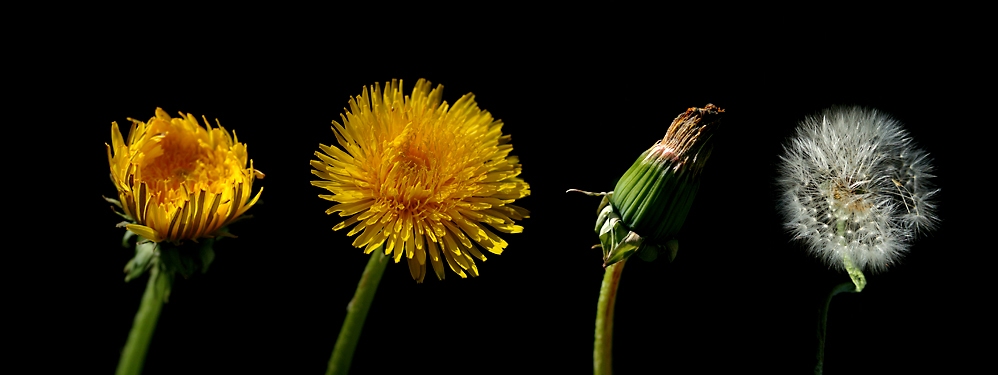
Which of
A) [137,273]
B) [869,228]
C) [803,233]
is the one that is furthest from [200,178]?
[869,228]

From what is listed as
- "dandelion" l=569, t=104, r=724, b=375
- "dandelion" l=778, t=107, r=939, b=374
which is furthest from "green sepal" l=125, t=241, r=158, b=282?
"dandelion" l=778, t=107, r=939, b=374

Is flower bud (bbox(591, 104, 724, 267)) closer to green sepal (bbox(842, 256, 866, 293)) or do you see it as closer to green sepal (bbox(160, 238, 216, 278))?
green sepal (bbox(842, 256, 866, 293))

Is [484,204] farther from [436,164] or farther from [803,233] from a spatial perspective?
[803,233]

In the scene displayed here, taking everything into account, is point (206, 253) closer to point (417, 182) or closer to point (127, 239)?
point (127, 239)

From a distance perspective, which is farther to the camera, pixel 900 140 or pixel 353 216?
pixel 900 140

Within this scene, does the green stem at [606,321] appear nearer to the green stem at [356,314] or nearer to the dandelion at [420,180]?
the dandelion at [420,180]

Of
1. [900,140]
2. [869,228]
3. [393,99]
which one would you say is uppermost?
[393,99]
